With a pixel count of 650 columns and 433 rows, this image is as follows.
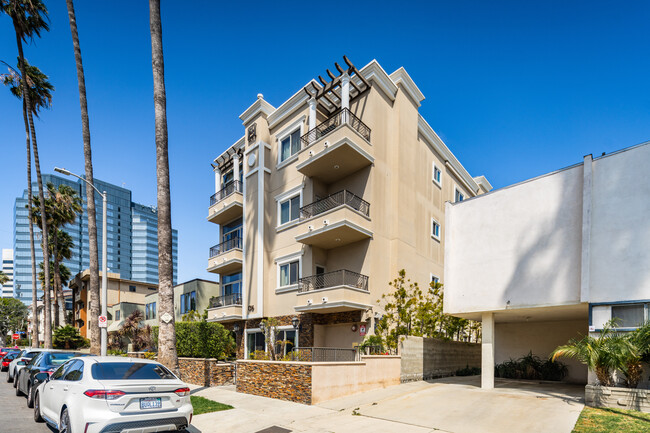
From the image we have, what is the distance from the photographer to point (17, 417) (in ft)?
34.2

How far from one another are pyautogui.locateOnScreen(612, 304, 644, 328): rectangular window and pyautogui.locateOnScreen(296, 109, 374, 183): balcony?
11490 mm

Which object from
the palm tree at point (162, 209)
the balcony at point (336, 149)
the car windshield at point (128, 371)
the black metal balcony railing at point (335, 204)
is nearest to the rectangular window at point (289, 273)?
the black metal balcony railing at point (335, 204)

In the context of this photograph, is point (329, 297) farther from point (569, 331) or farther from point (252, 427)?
point (569, 331)

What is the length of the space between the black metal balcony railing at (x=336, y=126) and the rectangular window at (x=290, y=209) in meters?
2.94

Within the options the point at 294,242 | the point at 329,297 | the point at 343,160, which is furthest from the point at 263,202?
the point at 329,297

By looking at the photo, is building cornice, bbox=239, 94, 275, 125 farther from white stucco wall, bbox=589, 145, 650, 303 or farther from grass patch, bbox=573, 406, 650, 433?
grass patch, bbox=573, 406, 650, 433

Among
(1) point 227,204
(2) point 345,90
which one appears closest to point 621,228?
(2) point 345,90

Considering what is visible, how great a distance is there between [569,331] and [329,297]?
388 inches

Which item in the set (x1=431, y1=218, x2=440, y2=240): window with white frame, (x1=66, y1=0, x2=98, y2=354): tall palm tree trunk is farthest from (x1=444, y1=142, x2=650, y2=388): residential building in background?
(x1=66, y1=0, x2=98, y2=354): tall palm tree trunk

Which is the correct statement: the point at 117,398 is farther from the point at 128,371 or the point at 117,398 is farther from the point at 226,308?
the point at 226,308

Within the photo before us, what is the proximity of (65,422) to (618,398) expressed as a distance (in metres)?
12.4

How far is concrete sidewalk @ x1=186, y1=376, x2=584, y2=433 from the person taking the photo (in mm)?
9195

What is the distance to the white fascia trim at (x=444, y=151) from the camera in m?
23.9

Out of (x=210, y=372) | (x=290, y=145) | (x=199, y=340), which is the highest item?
(x=290, y=145)
